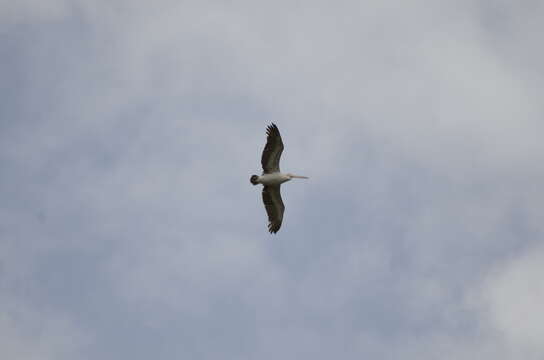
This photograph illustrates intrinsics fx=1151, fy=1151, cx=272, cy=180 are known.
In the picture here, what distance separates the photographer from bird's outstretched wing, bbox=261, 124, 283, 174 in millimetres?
63938

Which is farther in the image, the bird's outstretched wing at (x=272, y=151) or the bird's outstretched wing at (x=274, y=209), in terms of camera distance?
the bird's outstretched wing at (x=274, y=209)

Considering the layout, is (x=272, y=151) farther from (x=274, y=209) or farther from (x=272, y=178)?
(x=274, y=209)

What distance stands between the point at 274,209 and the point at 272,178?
2430mm

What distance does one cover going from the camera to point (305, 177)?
68.3 m

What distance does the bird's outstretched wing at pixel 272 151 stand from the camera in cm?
6394

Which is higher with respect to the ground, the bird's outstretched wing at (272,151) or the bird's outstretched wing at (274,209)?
the bird's outstretched wing at (272,151)

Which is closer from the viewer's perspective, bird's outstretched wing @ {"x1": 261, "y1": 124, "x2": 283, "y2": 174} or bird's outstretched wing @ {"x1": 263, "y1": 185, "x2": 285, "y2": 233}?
bird's outstretched wing @ {"x1": 261, "y1": 124, "x2": 283, "y2": 174}

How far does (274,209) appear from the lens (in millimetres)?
67000

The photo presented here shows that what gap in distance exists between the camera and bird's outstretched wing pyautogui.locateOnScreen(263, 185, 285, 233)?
66.6 m

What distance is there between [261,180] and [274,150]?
1907 mm

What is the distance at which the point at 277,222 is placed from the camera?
220ft

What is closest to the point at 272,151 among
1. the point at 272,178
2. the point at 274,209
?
the point at 272,178

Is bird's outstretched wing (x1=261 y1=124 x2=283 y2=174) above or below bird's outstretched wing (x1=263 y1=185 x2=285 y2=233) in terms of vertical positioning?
above

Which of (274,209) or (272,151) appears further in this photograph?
(274,209)
